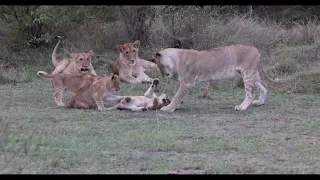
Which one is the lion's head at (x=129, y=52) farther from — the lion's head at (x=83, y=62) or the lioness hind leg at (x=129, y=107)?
the lioness hind leg at (x=129, y=107)

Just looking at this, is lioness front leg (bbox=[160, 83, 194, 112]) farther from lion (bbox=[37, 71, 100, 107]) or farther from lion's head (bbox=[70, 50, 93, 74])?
lion's head (bbox=[70, 50, 93, 74])

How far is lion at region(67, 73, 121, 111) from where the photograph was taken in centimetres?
795

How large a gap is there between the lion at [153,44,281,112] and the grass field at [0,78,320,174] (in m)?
0.41

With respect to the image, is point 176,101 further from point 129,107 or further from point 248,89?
point 248,89

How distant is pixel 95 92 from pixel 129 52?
308cm

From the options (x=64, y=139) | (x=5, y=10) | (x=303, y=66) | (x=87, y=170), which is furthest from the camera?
(x=5, y=10)

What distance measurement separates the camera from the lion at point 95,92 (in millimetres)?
7945

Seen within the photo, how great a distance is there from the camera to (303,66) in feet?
38.9

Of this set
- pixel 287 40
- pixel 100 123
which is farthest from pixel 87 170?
pixel 287 40

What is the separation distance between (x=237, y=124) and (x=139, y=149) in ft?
6.28

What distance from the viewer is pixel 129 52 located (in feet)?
35.8

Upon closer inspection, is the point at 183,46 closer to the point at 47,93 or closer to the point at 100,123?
the point at 47,93

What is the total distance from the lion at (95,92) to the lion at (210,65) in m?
0.74
